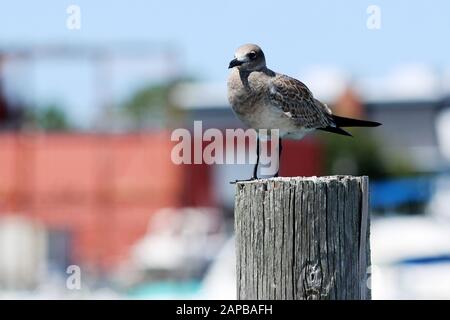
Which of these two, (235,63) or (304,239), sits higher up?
(235,63)

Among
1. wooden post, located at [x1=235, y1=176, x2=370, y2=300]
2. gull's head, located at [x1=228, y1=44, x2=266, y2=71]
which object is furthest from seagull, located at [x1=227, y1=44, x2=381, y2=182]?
wooden post, located at [x1=235, y1=176, x2=370, y2=300]

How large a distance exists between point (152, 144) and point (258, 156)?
3318 centimetres

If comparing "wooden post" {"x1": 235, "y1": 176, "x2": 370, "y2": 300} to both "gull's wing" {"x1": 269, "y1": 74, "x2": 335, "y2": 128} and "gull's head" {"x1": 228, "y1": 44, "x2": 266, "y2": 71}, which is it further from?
"gull's wing" {"x1": 269, "y1": 74, "x2": 335, "y2": 128}

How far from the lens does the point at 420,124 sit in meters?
103

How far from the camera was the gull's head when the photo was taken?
24.5 ft

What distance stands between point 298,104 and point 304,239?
9.06ft

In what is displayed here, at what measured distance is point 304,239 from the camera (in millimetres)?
5219

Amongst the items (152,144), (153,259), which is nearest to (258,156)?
(153,259)

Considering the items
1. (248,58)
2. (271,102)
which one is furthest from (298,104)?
(248,58)

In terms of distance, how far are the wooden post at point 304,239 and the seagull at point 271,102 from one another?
1926 millimetres

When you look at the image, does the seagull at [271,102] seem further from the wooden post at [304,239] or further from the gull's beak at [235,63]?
the wooden post at [304,239]

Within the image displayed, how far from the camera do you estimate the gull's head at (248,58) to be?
7.45 meters

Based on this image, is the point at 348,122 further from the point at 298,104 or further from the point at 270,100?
the point at 270,100
